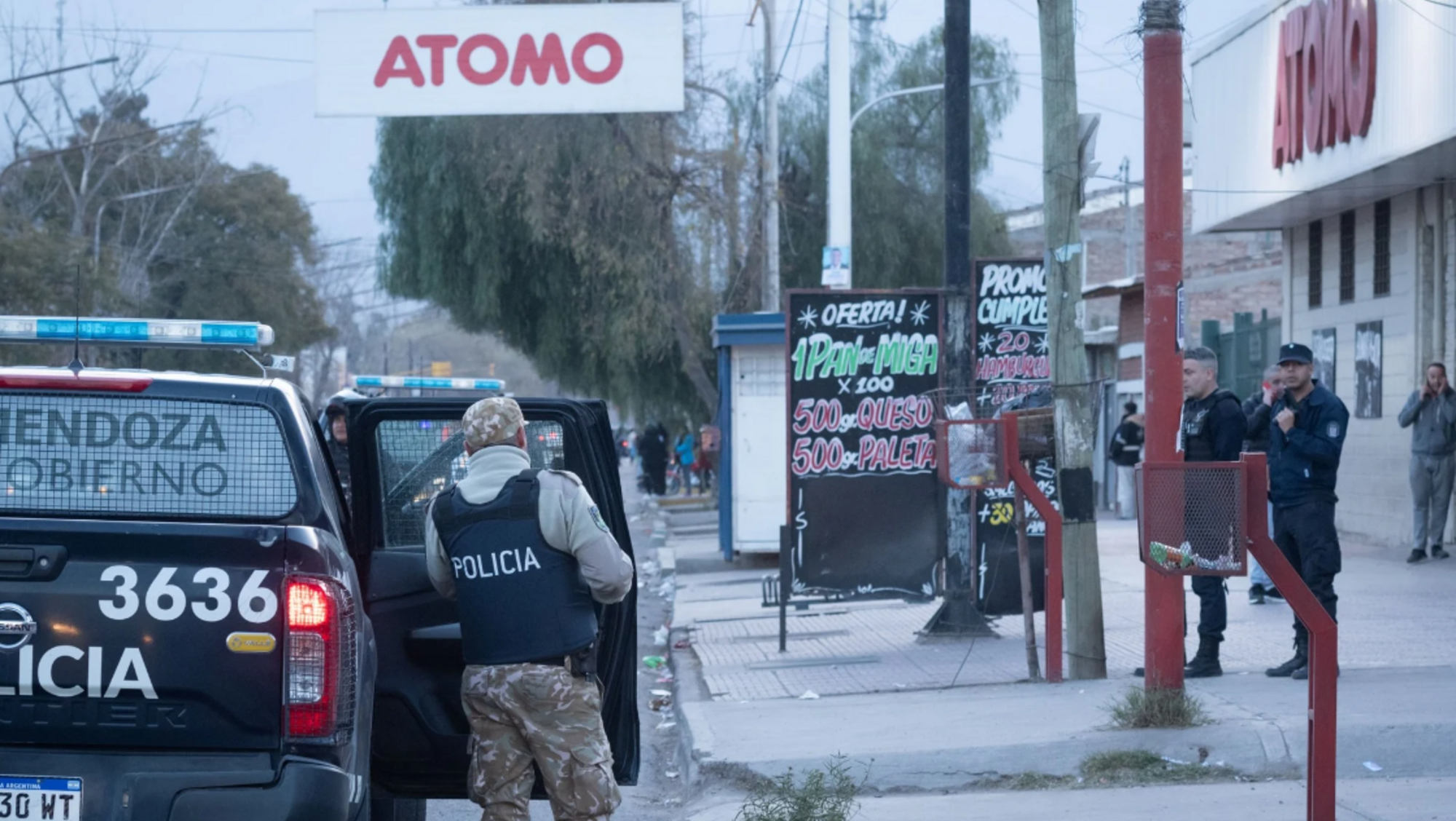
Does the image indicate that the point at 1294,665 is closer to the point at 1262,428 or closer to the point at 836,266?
the point at 1262,428

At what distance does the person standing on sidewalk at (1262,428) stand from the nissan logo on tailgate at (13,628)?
5997mm

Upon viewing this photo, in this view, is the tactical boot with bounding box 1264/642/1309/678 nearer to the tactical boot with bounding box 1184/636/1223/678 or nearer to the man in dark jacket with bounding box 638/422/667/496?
the tactical boot with bounding box 1184/636/1223/678

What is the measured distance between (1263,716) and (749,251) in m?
16.1

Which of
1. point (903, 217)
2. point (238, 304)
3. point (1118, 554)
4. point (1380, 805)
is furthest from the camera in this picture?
point (238, 304)

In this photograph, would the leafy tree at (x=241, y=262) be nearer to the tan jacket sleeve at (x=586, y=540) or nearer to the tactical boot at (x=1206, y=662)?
the tactical boot at (x=1206, y=662)

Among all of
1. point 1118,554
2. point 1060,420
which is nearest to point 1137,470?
point 1060,420

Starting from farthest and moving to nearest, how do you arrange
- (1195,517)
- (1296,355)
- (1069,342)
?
(1069,342) → (1296,355) → (1195,517)

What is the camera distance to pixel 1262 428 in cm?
941

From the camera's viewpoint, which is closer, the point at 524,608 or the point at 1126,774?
the point at 524,608

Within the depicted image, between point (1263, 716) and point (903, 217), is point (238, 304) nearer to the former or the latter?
point (903, 217)

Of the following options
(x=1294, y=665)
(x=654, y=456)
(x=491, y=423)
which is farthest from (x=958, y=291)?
(x=654, y=456)

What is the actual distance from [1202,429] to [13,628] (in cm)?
613

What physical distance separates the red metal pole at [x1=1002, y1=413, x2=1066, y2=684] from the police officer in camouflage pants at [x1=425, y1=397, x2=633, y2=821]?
410cm

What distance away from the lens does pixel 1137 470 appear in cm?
621
